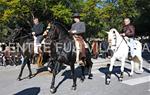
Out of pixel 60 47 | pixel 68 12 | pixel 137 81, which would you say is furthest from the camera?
pixel 68 12

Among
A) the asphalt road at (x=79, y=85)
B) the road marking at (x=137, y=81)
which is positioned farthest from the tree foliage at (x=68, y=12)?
the road marking at (x=137, y=81)

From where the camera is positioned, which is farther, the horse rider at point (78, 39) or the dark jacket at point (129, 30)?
the dark jacket at point (129, 30)

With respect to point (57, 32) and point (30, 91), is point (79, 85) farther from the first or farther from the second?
point (57, 32)

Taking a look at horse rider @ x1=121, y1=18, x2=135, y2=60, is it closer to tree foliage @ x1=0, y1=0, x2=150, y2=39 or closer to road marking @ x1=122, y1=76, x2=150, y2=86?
road marking @ x1=122, y1=76, x2=150, y2=86

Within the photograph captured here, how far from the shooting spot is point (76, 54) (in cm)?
1209

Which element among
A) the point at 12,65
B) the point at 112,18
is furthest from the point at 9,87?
the point at 112,18

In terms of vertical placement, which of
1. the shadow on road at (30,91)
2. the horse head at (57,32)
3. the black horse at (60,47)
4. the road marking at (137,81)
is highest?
the horse head at (57,32)

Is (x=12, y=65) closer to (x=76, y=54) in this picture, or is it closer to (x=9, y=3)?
(x=9, y=3)

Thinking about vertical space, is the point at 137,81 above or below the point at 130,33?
below

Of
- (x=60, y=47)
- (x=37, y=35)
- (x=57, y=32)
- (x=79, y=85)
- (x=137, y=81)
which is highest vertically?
(x=57, y=32)

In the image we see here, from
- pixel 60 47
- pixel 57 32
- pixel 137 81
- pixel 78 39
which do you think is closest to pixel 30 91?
pixel 60 47

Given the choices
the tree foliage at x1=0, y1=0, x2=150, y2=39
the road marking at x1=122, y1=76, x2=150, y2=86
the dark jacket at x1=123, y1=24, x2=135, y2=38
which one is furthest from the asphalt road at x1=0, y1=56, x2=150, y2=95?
the tree foliage at x1=0, y1=0, x2=150, y2=39

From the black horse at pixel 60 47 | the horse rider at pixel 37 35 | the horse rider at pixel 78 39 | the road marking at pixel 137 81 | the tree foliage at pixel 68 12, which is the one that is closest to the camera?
the black horse at pixel 60 47

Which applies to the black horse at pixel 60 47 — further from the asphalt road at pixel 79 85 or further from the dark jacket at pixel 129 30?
the dark jacket at pixel 129 30
